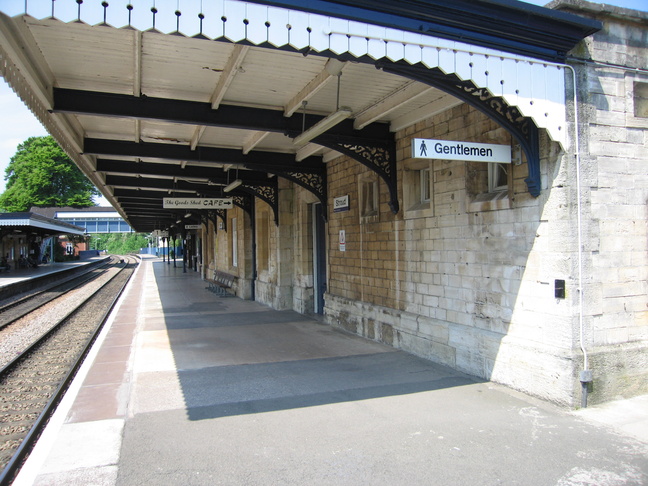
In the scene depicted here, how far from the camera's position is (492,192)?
6.15 m

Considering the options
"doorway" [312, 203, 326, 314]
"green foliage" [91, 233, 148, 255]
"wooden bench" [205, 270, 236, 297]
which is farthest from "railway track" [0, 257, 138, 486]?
"green foliage" [91, 233, 148, 255]

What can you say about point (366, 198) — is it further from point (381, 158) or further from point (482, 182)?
point (482, 182)

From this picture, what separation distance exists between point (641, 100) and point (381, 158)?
11.6 feet

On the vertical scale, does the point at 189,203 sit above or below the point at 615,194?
above

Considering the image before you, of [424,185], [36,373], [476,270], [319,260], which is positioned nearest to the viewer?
[476,270]

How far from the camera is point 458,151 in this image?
525 cm

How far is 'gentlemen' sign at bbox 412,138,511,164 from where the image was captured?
510 centimetres

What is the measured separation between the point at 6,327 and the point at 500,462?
1221 cm

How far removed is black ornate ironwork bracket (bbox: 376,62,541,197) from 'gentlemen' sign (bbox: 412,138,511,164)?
0.34 metres

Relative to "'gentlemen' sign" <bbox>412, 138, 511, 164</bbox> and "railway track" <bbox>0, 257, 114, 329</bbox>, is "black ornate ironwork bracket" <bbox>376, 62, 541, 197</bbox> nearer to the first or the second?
"'gentlemen' sign" <bbox>412, 138, 511, 164</bbox>

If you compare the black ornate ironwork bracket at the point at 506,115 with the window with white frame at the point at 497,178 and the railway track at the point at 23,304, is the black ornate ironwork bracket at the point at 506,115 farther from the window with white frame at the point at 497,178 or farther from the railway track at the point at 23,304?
the railway track at the point at 23,304

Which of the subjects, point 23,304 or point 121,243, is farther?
point 121,243

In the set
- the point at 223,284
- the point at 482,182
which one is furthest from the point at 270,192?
the point at 482,182

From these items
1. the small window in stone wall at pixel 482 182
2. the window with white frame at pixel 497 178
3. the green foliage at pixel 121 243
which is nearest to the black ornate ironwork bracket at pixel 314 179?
the small window in stone wall at pixel 482 182
